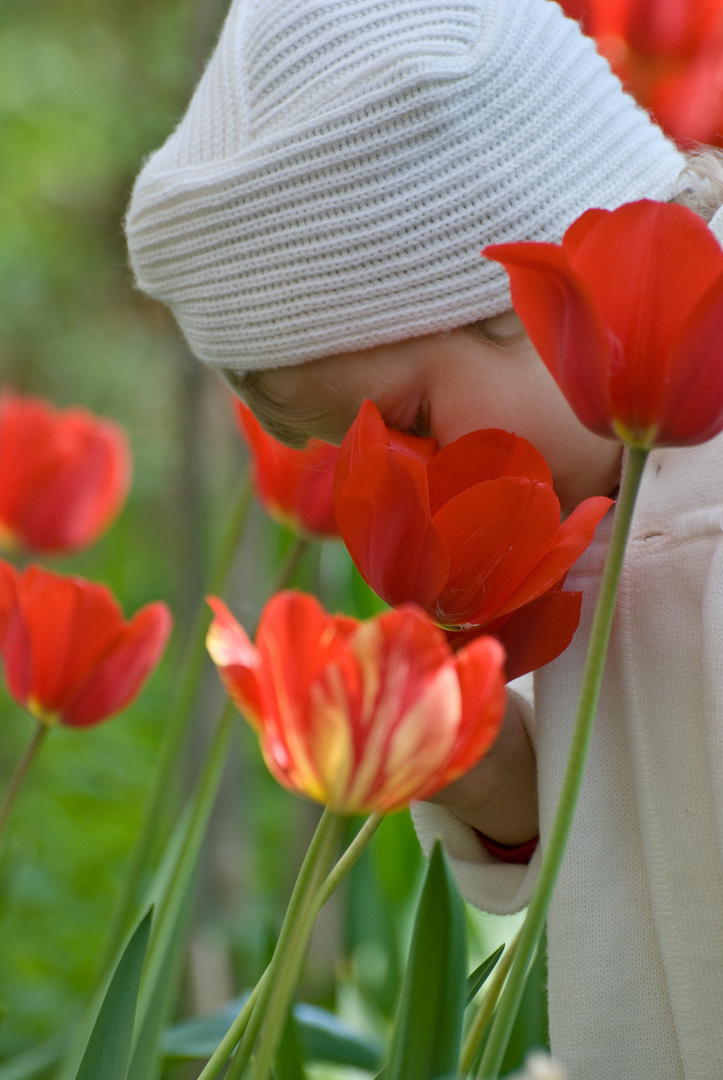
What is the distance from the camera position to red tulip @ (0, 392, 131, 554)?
1081 mm

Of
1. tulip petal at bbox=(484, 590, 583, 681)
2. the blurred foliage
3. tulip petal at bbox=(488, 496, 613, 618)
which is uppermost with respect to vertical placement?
tulip petal at bbox=(488, 496, 613, 618)

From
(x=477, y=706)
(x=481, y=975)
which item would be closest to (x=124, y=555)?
(x=481, y=975)

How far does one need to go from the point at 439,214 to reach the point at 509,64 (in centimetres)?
10

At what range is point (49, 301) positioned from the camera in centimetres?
240

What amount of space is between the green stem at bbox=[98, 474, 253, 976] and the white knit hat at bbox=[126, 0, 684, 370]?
183 millimetres

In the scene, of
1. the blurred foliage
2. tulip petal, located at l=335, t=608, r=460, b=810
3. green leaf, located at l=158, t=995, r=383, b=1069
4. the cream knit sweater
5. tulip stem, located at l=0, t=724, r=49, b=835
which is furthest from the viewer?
the blurred foliage

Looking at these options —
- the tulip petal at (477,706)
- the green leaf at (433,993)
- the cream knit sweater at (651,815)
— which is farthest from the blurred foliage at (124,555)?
the tulip petal at (477,706)

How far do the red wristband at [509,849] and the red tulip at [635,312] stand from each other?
447 millimetres

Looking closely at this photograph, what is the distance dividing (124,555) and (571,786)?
262cm

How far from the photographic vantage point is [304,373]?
699 mm

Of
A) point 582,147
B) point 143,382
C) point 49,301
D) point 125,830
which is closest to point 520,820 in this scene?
point 582,147

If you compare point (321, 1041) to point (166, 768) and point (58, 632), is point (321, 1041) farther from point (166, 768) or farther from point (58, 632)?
point (58, 632)

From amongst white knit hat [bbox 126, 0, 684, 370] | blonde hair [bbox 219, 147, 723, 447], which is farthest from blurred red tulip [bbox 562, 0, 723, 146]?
white knit hat [bbox 126, 0, 684, 370]

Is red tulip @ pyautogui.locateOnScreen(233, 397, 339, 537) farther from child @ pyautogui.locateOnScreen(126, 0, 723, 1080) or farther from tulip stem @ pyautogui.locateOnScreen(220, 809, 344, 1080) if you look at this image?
tulip stem @ pyautogui.locateOnScreen(220, 809, 344, 1080)
